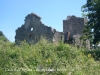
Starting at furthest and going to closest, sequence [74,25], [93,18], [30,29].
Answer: [74,25]
[30,29]
[93,18]

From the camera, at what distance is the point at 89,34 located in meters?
23.1

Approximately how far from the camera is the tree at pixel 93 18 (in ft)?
69.5

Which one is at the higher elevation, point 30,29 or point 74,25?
point 74,25

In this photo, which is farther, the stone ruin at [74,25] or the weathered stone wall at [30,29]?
the stone ruin at [74,25]

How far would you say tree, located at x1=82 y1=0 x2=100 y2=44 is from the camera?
21178mm

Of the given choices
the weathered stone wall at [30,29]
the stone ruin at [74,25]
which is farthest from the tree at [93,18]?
the stone ruin at [74,25]

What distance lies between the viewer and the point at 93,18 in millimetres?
21859

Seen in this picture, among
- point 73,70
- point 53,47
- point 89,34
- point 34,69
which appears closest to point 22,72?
point 34,69

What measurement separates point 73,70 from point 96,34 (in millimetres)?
15479

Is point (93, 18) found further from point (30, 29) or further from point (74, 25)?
point (74, 25)

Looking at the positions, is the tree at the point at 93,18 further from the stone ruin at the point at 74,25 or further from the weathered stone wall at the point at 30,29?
the stone ruin at the point at 74,25

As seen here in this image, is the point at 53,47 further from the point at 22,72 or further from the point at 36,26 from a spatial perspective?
the point at 36,26

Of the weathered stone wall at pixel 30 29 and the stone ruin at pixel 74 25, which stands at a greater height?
the stone ruin at pixel 74 25

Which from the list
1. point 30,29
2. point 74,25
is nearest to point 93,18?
point 30,29
